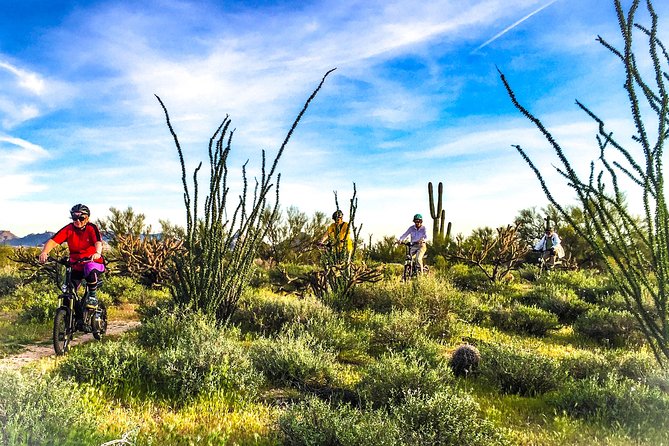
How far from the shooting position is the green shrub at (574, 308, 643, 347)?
30.4 ft

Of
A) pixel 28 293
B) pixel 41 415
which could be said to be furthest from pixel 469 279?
pixel 41 415

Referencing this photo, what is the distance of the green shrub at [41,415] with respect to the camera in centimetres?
346

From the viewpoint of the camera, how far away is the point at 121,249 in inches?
551

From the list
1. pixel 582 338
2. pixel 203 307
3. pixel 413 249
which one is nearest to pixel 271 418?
pixel 203 307

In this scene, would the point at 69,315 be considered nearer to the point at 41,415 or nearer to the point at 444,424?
the point at 41,415

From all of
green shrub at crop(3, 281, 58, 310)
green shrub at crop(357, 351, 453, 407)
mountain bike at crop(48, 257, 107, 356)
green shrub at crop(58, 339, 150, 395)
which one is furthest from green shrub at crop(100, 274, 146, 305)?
green shrub at crop(357, 351, 453, 407)

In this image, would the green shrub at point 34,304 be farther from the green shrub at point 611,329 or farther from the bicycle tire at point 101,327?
the green shrub at point 611,329

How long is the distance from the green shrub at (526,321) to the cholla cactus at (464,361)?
3582 mm

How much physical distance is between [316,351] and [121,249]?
30.1 feet

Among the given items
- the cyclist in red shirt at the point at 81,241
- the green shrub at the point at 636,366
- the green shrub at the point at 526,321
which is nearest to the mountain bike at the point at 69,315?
the cyclist in red shirt at the point at 81,241

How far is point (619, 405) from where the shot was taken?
16.9 ft

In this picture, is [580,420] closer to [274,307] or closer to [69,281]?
[274,307]

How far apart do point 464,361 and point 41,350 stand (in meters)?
6.19

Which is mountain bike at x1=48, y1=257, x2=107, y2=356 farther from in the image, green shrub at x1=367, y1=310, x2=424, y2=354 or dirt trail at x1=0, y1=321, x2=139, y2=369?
green shrub at x1=367, y1=310, x2=424, y2=354
